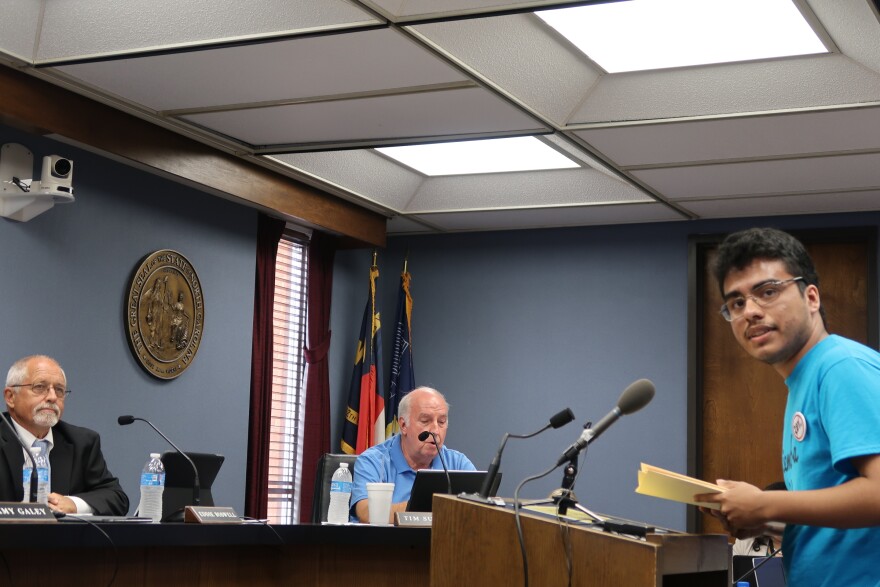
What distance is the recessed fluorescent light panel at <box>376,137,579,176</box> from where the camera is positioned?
601cm

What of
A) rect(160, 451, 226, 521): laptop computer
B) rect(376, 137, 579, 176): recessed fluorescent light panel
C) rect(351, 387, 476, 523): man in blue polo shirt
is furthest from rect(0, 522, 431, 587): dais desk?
rect(376, 137, 579, 176): recessed fluorescent light panel

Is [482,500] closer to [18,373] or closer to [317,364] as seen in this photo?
[18,373]

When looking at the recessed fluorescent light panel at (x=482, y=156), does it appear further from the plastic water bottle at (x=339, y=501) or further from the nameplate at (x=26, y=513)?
the nameplate at (x=26, y=513)

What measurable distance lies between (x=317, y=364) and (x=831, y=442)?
547 centimetres

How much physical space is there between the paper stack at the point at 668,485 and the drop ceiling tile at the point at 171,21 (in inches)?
99.7

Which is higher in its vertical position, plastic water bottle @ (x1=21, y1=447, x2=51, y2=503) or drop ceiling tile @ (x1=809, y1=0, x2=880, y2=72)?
drop ceiling tile @ (x1=809, y1=0, x2=880, y2=72)

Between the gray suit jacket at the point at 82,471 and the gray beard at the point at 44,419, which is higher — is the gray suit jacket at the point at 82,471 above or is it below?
below

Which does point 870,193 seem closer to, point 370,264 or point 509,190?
point 509,190

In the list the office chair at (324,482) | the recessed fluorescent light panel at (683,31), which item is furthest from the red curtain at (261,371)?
the recessed fluorescent light panel at (683,31)

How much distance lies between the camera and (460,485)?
409 centimetres

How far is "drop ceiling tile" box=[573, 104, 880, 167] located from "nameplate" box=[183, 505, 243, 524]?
2.65m

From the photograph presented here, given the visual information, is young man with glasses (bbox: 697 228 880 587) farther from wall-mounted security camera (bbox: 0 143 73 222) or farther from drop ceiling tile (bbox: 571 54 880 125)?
wall-mounted security camera (bbox: 0 143 73 222)

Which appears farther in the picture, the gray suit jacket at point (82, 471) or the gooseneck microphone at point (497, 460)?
the gray suit jacket at point (82, 471)

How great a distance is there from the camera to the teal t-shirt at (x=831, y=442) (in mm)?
1866
